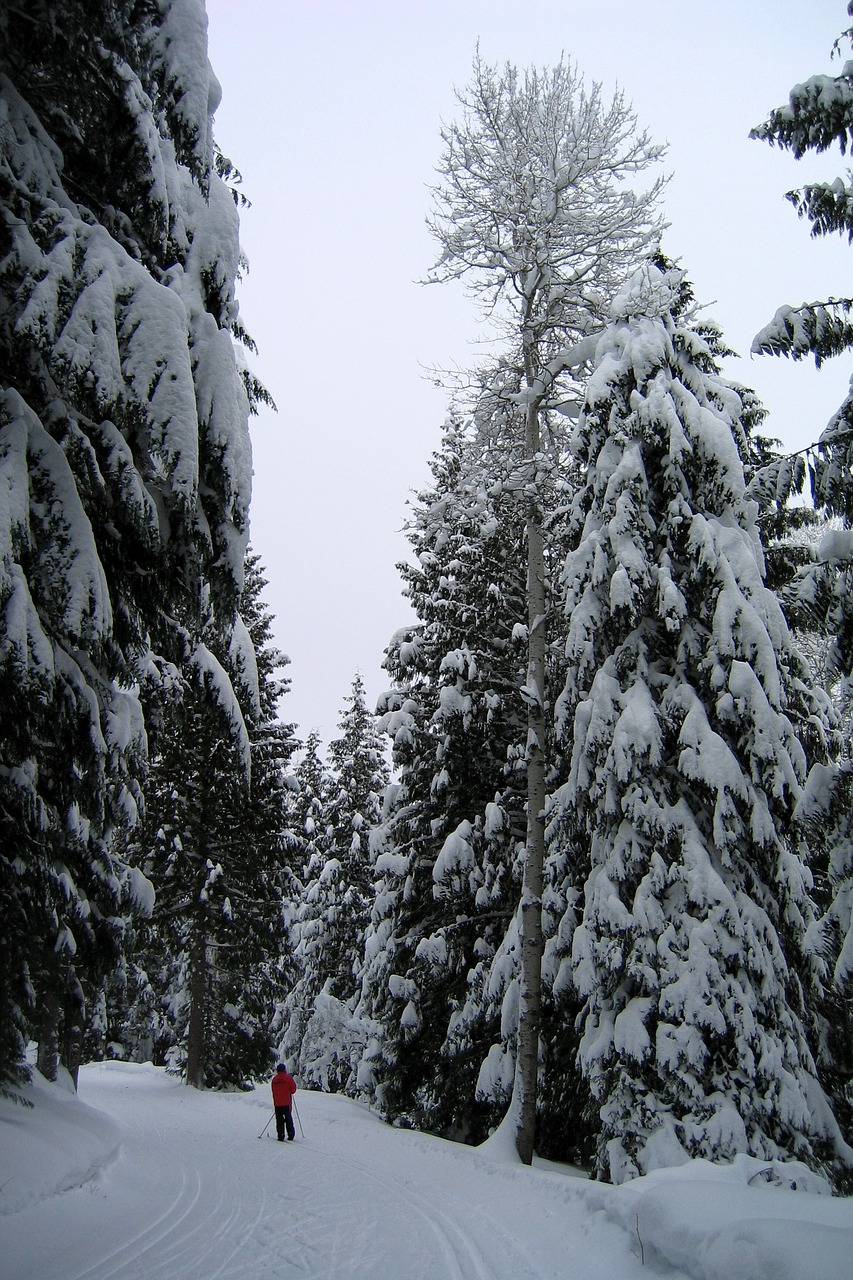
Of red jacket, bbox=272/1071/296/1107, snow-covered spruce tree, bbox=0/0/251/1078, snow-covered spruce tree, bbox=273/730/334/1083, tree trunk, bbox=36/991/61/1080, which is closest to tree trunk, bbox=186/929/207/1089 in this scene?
snow-covered spruce tree, bbox=273/730/334/1083

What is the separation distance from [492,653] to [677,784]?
7024mm

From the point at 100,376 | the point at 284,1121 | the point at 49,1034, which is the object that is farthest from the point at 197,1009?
the point at 100,376

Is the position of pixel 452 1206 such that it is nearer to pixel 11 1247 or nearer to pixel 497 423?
pixel 11 1247

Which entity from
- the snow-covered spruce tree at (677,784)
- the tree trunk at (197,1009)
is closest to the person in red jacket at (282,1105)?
the snow-covered spruce tree at (677,784)

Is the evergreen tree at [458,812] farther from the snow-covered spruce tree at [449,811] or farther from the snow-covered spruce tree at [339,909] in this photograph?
the snow-covered spruce tree at [339,909]

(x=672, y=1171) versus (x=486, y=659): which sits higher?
(x=486, y=659)

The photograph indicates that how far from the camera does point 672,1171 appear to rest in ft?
22.7

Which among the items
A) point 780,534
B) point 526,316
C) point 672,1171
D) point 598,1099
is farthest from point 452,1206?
point 526,316

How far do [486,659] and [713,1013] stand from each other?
8.48 meters

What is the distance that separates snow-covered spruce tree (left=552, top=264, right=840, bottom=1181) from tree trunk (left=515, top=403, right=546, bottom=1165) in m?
1.19

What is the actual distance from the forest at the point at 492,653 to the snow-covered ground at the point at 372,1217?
1.15 m

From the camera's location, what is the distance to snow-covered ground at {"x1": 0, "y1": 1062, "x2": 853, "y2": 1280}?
17.3ft

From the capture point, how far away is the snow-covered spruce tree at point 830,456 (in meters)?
7.04

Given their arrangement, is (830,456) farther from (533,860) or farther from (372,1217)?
(372,1217)
